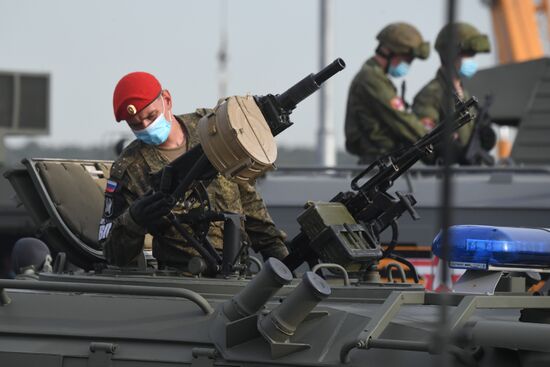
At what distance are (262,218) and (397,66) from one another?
4912mm

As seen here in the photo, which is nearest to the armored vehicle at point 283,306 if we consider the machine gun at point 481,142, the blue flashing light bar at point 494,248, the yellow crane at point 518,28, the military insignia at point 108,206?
the blue flashing light bar at point 494,248

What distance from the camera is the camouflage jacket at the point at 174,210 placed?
5750mm

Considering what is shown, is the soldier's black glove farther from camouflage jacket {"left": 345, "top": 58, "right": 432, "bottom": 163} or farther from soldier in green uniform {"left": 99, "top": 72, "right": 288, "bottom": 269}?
camouflage jacket {"left": 345, "top": 58, "right": 432, "bottom": 163}

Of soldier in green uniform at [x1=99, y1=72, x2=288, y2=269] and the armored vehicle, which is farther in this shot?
soldier in green uniform at [x1=99, y1=72, x2=288, y2=269]

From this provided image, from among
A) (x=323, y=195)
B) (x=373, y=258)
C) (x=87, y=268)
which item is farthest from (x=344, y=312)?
(x=323, y=195)

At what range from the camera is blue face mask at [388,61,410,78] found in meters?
11.2

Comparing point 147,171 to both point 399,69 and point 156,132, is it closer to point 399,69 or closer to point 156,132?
point 156,132

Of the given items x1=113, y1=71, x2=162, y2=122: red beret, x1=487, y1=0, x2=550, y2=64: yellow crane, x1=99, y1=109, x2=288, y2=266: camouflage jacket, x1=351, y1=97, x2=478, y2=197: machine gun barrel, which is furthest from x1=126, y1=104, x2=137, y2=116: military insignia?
x1=487, y1=0, x2=550, y2=64: yellow crane

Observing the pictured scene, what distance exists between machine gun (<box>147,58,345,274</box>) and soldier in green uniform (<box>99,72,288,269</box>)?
0.22 meters

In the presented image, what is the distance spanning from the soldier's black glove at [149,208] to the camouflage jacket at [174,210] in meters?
0.07

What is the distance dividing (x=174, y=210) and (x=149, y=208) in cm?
51

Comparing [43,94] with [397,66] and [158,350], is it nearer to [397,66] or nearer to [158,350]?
[397,66]

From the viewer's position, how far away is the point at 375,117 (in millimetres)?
10992

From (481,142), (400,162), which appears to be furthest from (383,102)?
(400,162)
